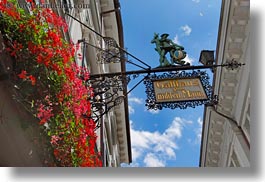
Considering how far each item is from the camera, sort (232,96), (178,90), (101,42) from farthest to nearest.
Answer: (232,96) < (101,42) < (178,90)

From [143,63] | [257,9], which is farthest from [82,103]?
[257,9]

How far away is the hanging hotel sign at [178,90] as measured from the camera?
15.3 ft

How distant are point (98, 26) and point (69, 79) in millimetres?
6933

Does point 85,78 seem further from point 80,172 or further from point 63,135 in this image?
point 80,172

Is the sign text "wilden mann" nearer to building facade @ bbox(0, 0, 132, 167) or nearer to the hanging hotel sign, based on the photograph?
the hanging hotel sign

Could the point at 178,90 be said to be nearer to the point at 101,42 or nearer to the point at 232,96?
the point at 101,42

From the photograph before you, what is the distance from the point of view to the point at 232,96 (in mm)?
11094

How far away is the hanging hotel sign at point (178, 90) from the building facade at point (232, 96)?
3.75 m

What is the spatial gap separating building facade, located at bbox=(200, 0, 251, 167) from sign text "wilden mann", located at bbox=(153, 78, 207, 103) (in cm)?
382

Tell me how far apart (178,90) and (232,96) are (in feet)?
22.6

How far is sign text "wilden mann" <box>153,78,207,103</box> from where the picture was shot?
4660mm

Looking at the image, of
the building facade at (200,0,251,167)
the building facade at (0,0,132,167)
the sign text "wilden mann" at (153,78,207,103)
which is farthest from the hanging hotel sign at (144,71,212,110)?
the building facade at (200,0,251,167)

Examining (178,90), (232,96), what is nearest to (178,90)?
(178,90)

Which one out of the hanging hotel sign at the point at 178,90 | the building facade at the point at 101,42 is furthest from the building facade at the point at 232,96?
the hanging hotel sign at the point at 178,90
